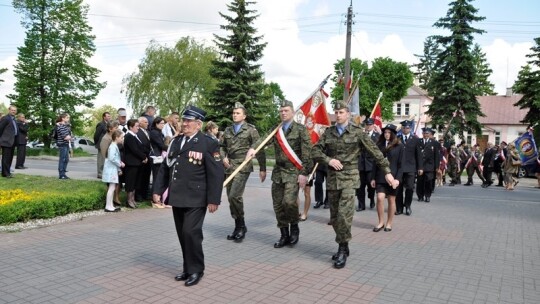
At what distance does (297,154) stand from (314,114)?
1.76 m

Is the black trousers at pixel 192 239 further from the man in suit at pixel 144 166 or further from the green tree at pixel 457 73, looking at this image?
the green tree at pixel 457 73

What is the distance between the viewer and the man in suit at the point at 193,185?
5.21 meters

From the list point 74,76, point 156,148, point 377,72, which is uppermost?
point 377,72

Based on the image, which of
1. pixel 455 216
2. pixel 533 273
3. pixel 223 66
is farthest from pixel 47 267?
pixel 223 66

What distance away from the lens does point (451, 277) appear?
226 inches

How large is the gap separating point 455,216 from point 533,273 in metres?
4.57

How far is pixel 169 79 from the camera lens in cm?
4144

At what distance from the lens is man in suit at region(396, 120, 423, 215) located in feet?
34.7

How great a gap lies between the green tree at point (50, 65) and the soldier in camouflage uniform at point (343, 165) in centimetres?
3099

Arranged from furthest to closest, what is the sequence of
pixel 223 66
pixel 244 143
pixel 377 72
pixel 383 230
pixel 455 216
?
pixel 377 72 < pixel 223 66 < pixel 455 216 < pixel 383 230 < pixel 244 143

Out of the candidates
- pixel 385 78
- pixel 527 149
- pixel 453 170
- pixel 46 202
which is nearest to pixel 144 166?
pixel 46 202

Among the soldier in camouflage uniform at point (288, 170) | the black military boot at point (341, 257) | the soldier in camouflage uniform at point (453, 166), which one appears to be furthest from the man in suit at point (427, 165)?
the black military boot at point (341, 257)

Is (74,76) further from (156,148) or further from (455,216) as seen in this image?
(455,216)

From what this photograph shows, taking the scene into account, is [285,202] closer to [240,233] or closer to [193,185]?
[240,233]
